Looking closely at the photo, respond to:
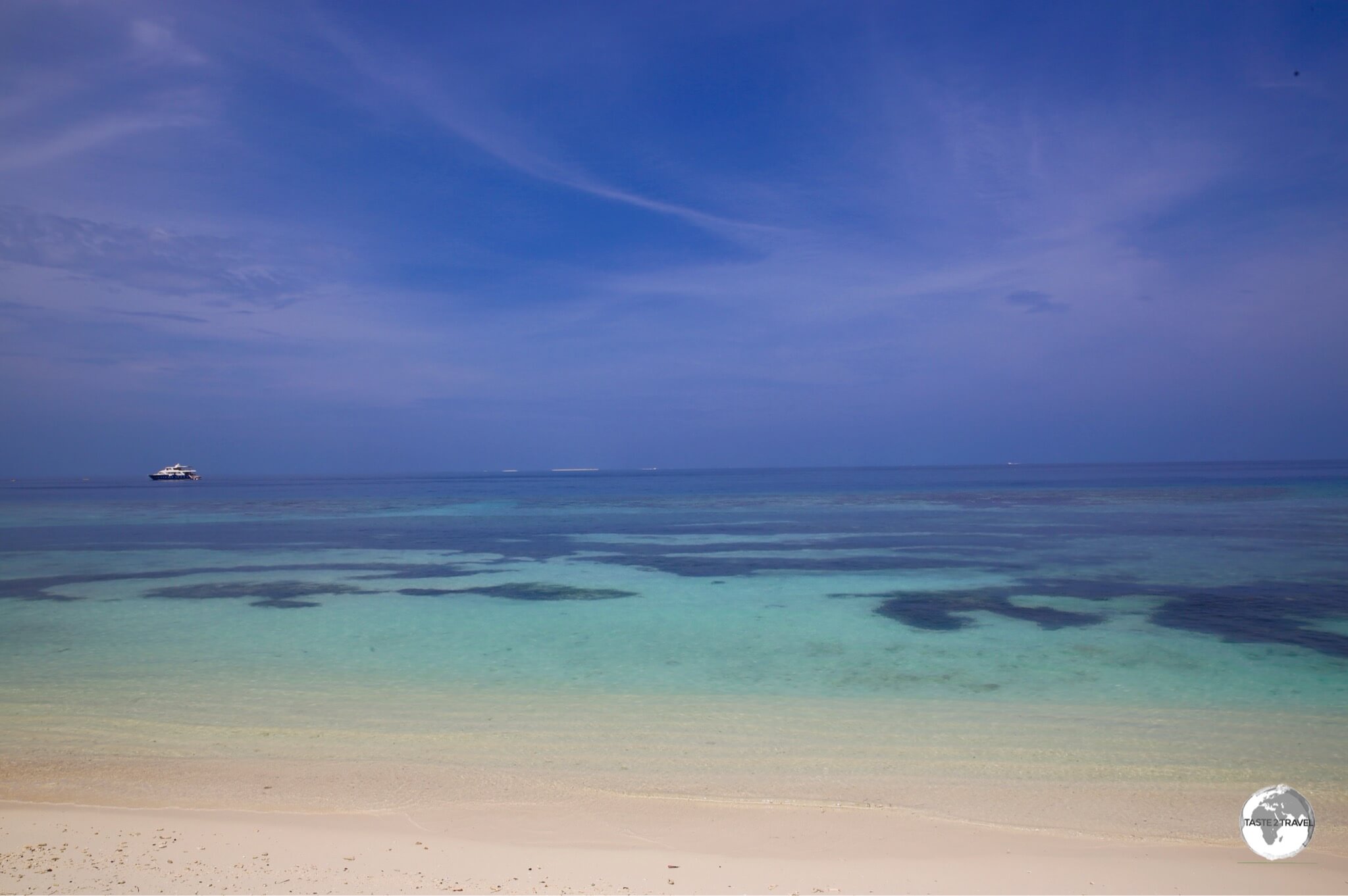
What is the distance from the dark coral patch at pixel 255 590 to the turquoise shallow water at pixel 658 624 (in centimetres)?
12

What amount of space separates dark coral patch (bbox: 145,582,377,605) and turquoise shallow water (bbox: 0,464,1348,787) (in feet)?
0.41

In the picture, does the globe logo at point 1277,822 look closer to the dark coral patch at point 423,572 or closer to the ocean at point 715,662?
the ocean at point 715,662

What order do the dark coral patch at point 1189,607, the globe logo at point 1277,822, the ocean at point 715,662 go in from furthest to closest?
1. the dark coral patch at point 1189,607
2. the ocean at point 715,662
3. the globe logo at point 1277,822

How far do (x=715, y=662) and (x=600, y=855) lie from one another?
6.41 metres

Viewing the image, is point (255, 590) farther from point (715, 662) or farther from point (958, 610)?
point (958, 610)

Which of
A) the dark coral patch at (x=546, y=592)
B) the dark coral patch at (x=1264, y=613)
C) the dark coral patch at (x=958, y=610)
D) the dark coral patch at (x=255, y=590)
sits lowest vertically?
the dark coral patch at (x=255, y=590)

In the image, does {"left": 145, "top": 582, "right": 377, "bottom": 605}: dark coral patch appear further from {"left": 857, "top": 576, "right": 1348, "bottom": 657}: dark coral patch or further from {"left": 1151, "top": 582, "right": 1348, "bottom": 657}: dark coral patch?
{"left": 1151, "top": 582, "right": 1348, "bottom": 657}: dark coral patch

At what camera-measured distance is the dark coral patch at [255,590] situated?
704 inches

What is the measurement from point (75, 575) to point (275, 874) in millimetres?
21501

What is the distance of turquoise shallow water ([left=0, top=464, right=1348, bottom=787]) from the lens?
9.64 m

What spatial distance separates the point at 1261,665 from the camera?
10.7 m

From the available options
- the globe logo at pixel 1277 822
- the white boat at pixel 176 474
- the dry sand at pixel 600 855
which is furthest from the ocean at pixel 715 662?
the white boat at pixel 176 474

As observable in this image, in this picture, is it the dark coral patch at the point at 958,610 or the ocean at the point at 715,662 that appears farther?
the dark coral patch at the point at 958,610

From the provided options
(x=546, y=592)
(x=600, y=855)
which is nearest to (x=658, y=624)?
(x=546, y=592)
